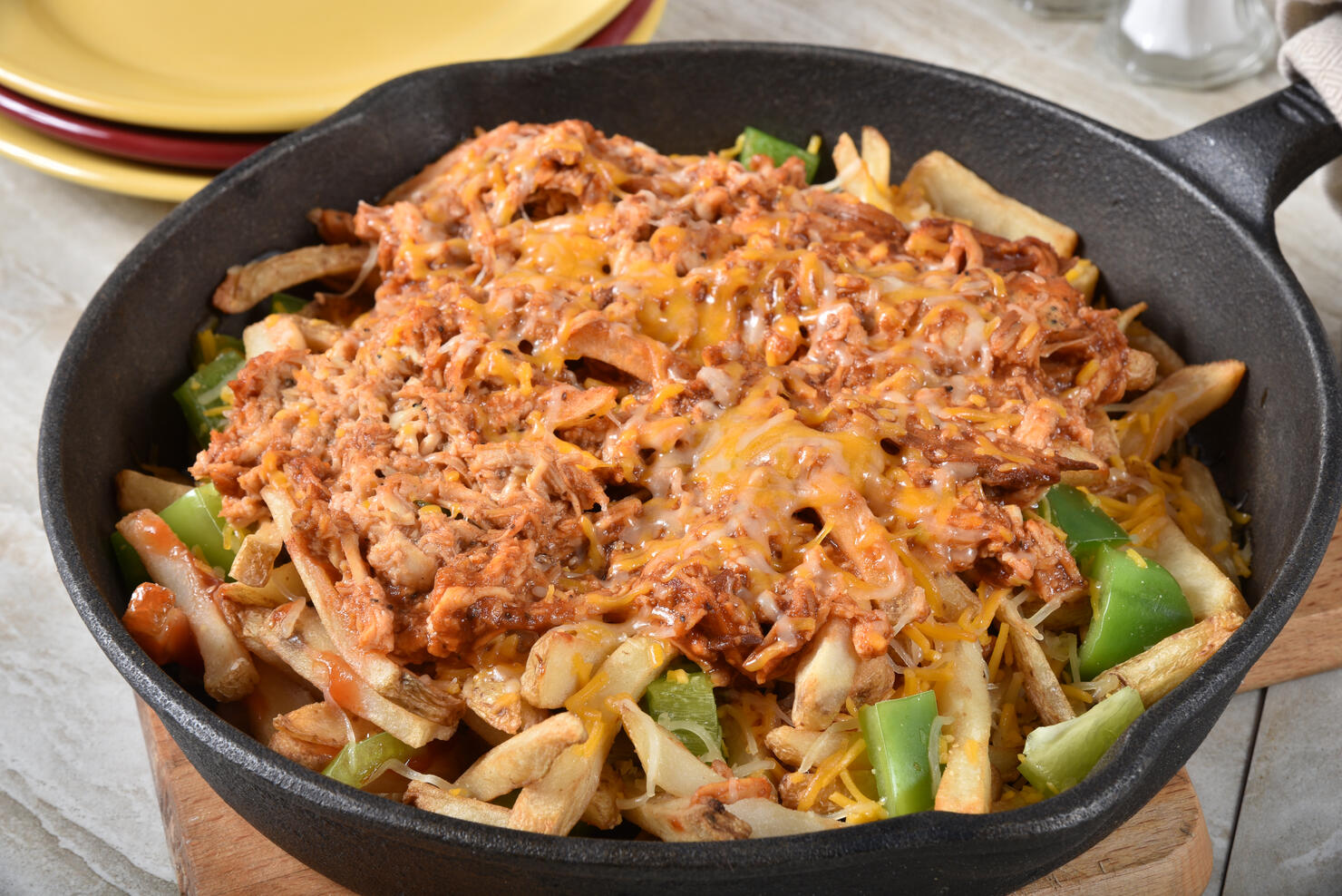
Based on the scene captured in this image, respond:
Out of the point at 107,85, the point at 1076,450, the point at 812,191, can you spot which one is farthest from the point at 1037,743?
the point at 107,85

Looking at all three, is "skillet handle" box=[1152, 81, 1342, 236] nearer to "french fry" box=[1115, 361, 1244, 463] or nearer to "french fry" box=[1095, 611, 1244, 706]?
"french fry" box=[1115, 361, 1244, 463]

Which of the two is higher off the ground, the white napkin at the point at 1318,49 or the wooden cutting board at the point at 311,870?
the white napkin at the point at 1318,49

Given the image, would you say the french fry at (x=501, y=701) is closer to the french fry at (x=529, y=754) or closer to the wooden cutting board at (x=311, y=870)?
the french fry at (x=529, y=754)

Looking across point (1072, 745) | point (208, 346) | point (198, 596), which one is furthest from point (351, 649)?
point (1072, 745)

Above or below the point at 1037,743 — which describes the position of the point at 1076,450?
above

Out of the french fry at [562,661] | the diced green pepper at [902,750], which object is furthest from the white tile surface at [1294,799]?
the french fry at [562,661]

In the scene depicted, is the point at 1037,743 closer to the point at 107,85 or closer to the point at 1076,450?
the point at 1076,450
